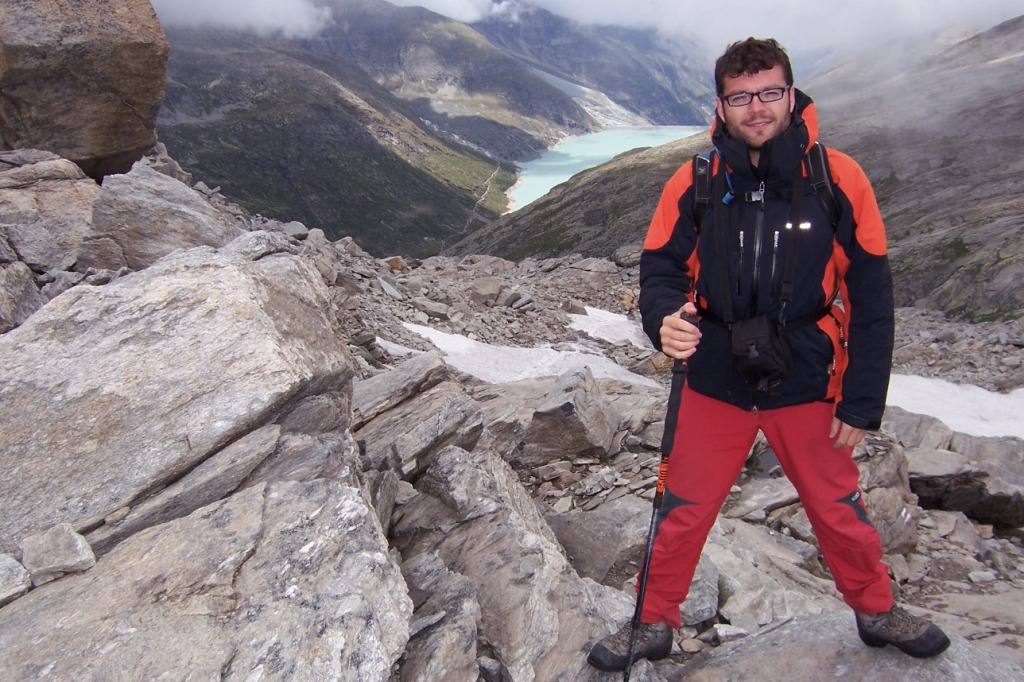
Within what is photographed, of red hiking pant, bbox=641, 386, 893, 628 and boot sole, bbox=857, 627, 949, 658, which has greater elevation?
red hiking pant, bbox=641, 386, 893, 628

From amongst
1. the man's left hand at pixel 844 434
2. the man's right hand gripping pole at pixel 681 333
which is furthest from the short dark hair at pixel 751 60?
the man's left hand at pixel 844 434

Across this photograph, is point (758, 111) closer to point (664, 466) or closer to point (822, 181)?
point (822, 181)

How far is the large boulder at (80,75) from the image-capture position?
18641 mm

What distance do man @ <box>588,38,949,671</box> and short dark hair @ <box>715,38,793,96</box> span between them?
1 cm

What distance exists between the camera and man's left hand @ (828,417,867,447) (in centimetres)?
559

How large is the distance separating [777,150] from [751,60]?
0.82 meters

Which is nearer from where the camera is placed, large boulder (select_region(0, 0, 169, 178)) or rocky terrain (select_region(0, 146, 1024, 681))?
rocky terrain (select_region(0, 146, 1024, 681))

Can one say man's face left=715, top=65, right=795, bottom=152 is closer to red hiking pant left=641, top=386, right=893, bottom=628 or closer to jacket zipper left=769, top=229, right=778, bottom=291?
jacket zipper left=769, top=229, right=778, bottom=291

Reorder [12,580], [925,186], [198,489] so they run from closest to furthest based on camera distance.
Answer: [12,580]
[198,489]
[925,186]

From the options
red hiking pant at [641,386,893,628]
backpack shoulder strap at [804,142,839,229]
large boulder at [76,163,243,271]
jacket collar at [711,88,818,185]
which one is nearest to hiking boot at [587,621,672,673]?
red hiking pant at [641,386,893,628]

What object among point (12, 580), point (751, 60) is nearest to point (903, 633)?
point (751, 60)

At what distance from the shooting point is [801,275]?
5562 mm

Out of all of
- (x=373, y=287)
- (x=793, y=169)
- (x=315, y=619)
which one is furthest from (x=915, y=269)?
(x=315, y=619)

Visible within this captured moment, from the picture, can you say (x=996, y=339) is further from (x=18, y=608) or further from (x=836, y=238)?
(x=18, y=608)
